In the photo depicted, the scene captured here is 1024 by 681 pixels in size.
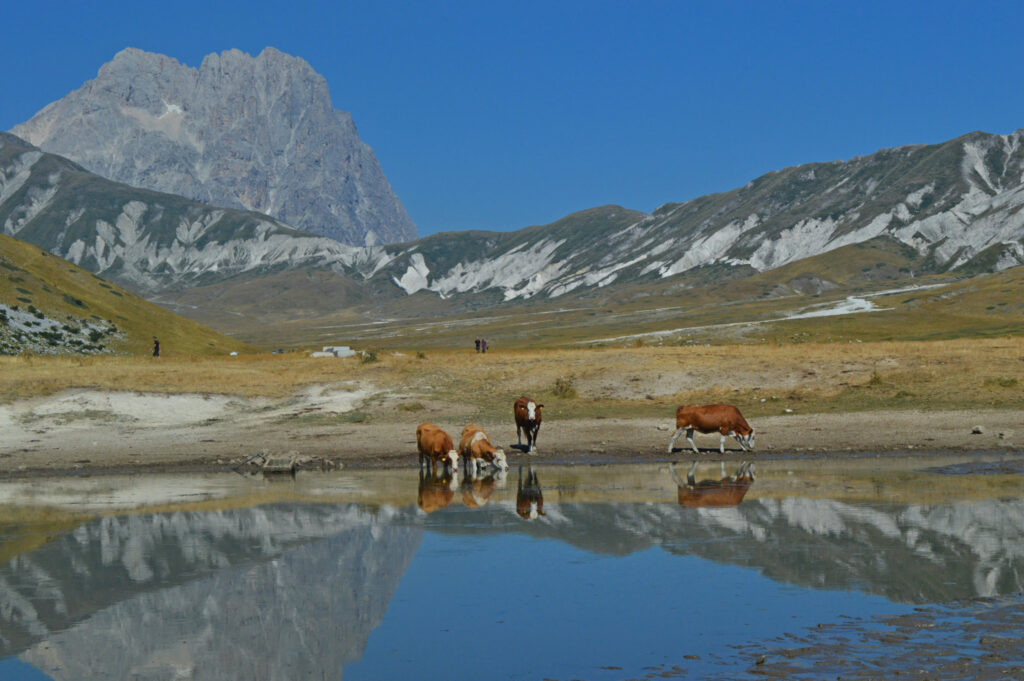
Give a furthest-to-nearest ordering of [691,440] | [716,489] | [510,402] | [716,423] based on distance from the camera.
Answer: [510,402] < [716,423] < [691,440] < [716,489]

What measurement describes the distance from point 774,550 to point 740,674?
27.8ft

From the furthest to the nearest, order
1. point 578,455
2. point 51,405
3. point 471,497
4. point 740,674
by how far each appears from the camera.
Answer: point 51,405 → point 578,455 → point 471,497 → point 740,674

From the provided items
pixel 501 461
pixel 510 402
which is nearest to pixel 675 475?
pixel 501 461

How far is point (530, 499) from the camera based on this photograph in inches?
1142

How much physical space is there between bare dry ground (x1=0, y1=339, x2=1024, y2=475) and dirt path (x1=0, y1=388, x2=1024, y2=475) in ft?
0.37

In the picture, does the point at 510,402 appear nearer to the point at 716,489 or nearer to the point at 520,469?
the point at 520,469

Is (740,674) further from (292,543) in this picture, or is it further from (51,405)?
(51,405)

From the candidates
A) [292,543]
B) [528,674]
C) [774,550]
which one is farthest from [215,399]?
[528,674]

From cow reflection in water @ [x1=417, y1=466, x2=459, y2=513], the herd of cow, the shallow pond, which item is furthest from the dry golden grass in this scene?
the shallow pond

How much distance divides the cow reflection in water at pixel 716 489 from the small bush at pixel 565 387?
18.8 metres

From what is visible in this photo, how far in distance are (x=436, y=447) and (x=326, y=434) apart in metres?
10.7

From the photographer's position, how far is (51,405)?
48469mm

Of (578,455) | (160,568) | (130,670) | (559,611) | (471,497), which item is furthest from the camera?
(578,455)

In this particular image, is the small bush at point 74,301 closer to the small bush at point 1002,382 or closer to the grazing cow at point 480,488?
the grazing cow at point 480,488
